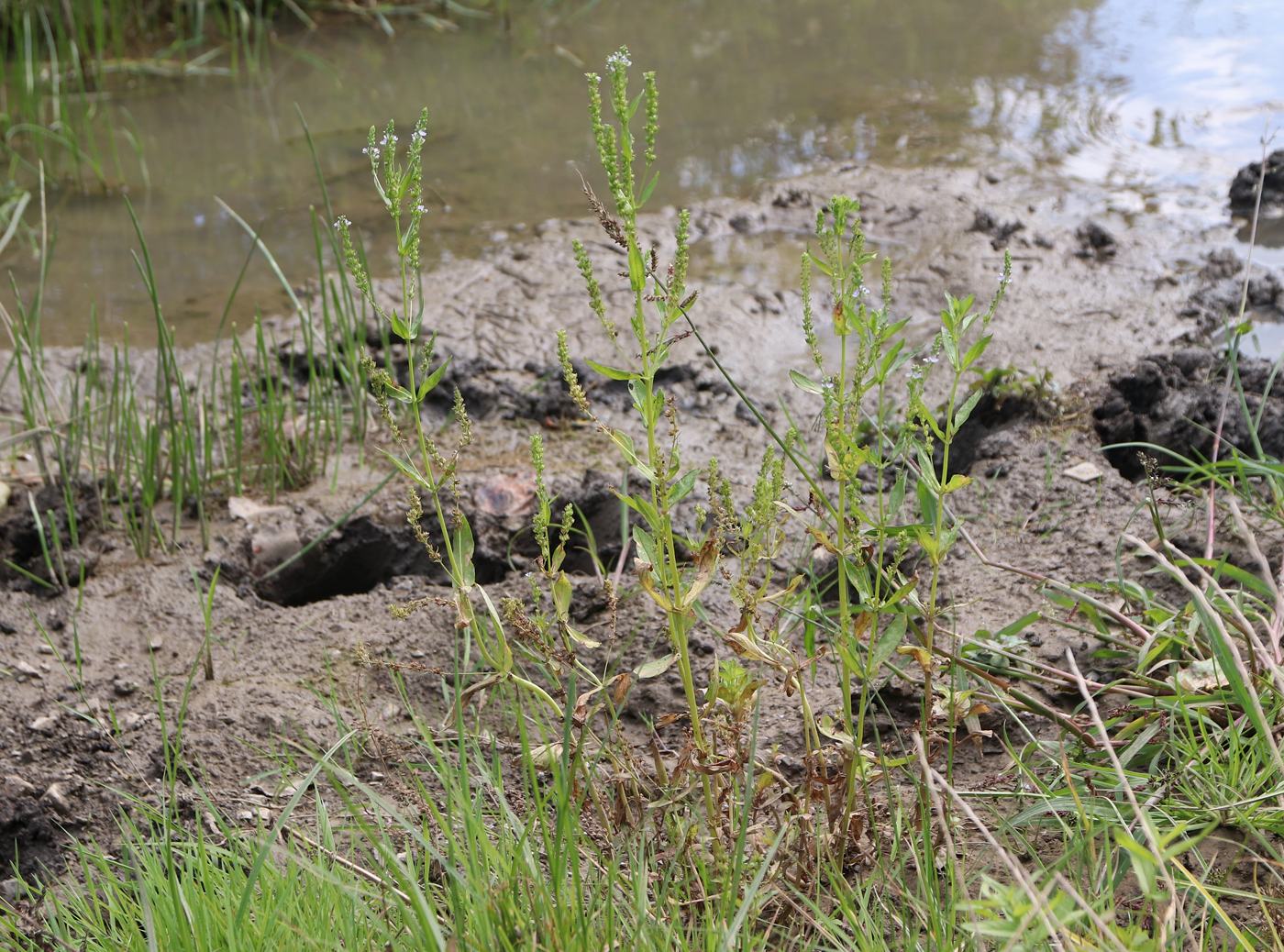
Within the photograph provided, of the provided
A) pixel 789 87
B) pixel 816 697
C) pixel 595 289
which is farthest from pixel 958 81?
pixel 595 289

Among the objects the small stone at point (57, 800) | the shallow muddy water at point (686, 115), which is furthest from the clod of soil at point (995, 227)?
the small stone at point (57, 800)

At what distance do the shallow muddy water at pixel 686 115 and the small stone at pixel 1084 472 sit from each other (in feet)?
5.80

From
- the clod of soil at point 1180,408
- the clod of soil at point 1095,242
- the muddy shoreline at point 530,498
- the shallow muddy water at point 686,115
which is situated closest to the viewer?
the muddy shoreline at point 530,498

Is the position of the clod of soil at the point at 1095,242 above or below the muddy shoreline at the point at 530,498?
above

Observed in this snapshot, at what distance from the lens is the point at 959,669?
186cm

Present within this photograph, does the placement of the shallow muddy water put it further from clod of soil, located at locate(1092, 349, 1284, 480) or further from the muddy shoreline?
clod of soil, located at locate(1092, 349, 1284, 480)

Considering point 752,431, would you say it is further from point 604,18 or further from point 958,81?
point 604,18

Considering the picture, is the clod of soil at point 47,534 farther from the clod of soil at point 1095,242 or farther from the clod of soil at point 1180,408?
the clod of soil at point 1095,242

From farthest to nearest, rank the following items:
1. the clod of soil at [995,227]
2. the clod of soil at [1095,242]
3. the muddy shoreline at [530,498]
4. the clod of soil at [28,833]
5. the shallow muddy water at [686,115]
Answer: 1. the shallow muddy water at [686,115]
2. the clod of soil at [995,227]
3. the clod of soil at [1095,242]
4. the muddy shoreline at [530,498]
5. the clod of soil at [28,833]

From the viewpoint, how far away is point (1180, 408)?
2924 mm

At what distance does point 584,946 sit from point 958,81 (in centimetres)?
536

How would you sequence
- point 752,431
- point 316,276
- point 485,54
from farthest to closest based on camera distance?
point 485,54
point 316,276
point 752,431

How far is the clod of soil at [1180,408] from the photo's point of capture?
2836mm

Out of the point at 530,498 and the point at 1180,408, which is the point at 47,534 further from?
the point at 1180,408
